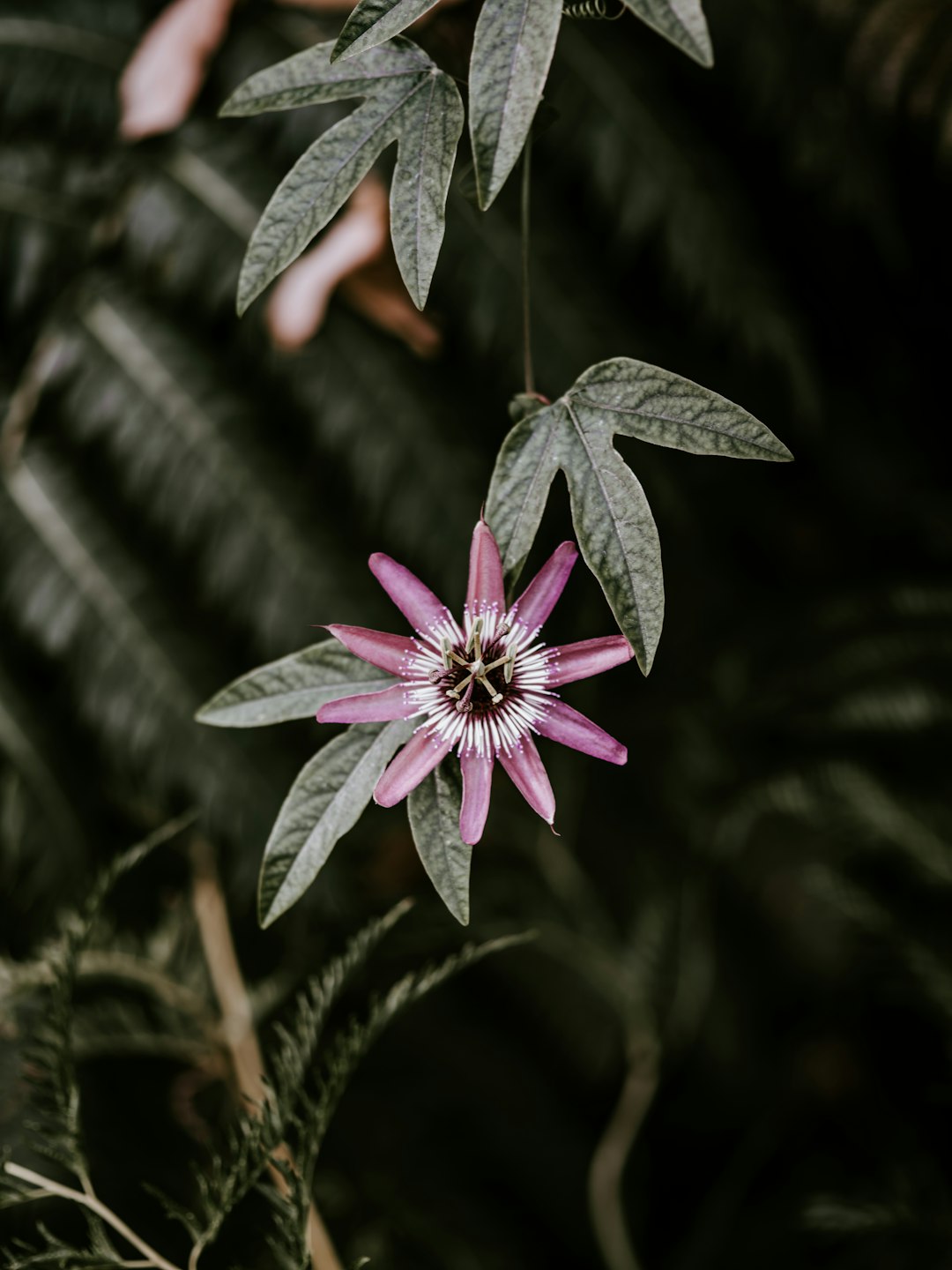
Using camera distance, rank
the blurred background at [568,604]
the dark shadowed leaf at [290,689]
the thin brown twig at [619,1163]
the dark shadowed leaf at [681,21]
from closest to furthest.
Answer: the dark shadowed leaf at [681,21] < the dark shadowed leaf at [290,689] < the blurred background at [568,604] < the thin brown twig at [619,1163]

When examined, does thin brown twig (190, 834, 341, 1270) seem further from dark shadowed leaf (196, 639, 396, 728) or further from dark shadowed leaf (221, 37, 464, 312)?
dark shadowed leaf (221, 37, 464, 312)

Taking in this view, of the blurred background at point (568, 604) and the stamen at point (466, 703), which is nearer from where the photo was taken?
the stamen at point (466, 703)

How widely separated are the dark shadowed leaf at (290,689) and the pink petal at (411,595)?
1.3 inches

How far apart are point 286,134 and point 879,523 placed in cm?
85

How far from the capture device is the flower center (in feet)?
1.38

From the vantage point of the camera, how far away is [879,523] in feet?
4.23

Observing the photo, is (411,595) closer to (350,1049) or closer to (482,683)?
(482,683)

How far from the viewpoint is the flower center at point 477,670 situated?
1.38 ft

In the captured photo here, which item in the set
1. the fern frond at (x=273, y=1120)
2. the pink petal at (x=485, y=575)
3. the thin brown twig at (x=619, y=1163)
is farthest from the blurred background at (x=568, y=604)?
the pink petal at (x=485, y=575)

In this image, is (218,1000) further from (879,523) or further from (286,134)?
(879,523)

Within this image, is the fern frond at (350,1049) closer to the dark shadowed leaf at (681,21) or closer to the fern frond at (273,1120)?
the fern frond at (273,1120)

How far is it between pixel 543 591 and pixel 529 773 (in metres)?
0.08

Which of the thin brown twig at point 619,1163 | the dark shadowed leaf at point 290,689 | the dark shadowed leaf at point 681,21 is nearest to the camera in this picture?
the dark shadowed leaf at point 681,21

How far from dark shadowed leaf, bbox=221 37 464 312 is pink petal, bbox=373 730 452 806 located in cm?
18
